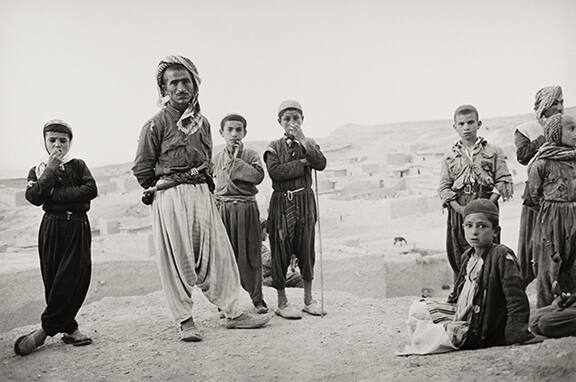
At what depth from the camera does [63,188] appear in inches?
146

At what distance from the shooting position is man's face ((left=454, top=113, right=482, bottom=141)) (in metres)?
3.98

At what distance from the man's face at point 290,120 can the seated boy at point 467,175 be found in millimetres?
1201

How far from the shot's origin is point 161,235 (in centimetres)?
368

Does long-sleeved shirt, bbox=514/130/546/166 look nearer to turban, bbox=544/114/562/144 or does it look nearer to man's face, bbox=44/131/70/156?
turban, bbox=544/114/562/144

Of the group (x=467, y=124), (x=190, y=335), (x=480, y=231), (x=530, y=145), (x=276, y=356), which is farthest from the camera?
(x=530, y=145)

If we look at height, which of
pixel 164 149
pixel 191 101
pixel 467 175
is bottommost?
pixel 467 175

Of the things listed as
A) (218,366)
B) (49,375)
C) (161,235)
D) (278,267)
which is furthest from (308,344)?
(49,375)

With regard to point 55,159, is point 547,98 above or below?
above

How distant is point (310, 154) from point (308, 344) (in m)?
1.46

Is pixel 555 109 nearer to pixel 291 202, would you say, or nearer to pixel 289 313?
pixel 291 202

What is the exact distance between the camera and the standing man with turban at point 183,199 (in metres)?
3.66

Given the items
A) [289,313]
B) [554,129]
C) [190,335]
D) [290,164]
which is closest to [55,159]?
[190,335]

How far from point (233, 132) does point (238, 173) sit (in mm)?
334

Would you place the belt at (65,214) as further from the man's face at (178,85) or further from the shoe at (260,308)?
the shoe at (260,308)
